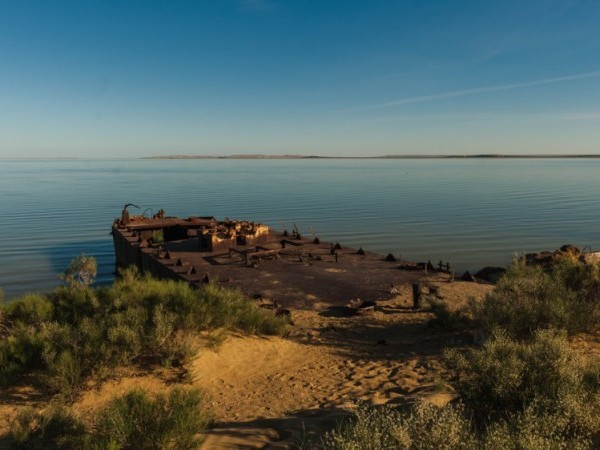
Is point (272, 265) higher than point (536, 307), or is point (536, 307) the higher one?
point (536, 307)

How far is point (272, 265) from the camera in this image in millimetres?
16375

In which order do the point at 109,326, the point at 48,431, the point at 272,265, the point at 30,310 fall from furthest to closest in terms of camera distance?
1. the point at 272,265
2. the point at 30,310
3. the point at 109,326
4. the point at 48,431

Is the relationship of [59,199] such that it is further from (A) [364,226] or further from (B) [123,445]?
(B) [123,445]

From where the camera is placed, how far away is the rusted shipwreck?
521 inches

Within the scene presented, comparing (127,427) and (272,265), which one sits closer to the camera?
(127,427)

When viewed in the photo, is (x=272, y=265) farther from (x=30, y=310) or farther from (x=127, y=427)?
(x=127, y=427)

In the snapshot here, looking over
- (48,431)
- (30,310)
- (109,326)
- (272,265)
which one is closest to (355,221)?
(272,265)

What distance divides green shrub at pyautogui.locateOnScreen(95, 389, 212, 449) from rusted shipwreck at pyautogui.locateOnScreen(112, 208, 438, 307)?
7306 mm

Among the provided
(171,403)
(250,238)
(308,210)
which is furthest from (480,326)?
(308,210)

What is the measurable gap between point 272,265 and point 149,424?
38.2 feet

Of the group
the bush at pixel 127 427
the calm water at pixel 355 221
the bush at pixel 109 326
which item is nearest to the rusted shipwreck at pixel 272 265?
the bush at pixel 109 326

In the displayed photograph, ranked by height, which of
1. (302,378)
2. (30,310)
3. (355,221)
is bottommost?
(302,378)

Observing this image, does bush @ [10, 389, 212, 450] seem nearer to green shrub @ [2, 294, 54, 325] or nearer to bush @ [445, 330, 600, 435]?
bush @ [445, 330, 600, 435]

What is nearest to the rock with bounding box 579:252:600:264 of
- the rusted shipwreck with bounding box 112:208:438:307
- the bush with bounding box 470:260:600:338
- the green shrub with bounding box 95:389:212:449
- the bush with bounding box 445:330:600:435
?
the bush with bounding box 470:260:600:338
